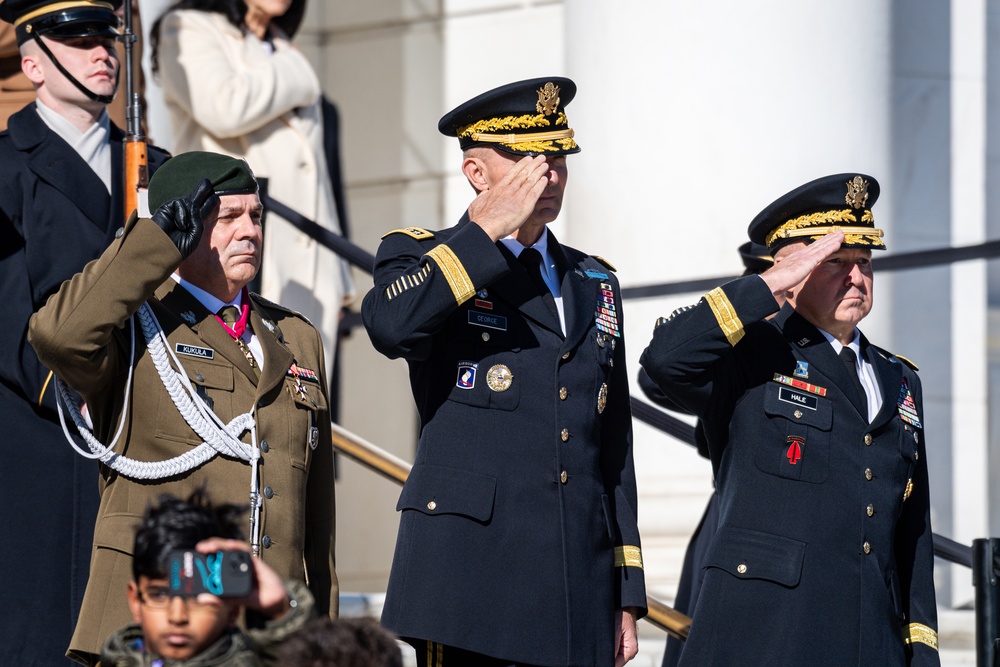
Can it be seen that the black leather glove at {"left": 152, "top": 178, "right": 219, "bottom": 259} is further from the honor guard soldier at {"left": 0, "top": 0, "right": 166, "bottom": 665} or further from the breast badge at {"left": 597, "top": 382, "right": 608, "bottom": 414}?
the breast badge at {"left": 597, "top": 382, "right": 608, "bottom": 414}

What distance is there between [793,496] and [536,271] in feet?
2.79

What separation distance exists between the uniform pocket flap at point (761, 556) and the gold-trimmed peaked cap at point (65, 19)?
2294 mm

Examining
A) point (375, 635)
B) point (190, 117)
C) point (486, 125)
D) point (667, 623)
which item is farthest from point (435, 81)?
point (375, 635)

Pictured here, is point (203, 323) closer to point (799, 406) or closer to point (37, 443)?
point (37, 443)

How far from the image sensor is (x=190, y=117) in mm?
7914

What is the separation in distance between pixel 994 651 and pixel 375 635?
89.2 inches

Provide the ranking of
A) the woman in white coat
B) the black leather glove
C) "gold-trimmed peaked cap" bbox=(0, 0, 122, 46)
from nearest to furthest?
the black leather glove < "gold-trimmed peaked cap" bbox=(0, 0, 122, 46) < the woman in white coat

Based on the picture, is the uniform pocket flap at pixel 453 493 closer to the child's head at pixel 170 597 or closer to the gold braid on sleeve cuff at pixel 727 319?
the gold braid on sleeve cuff at pixel 727 319

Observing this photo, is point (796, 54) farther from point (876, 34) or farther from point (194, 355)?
point (194, 355)

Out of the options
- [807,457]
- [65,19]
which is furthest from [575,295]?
[65,19]

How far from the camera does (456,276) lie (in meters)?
4.48

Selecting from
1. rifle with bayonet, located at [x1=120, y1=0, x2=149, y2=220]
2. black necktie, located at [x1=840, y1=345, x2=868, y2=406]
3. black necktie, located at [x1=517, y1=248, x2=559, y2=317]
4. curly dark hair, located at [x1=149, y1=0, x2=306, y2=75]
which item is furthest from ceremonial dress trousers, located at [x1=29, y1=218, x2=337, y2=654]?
curly dark hair, located at [x1=149, y1=0, x2=306, y2=75]

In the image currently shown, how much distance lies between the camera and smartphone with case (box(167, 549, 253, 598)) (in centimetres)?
357

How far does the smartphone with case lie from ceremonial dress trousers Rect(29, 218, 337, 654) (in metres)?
0.76
